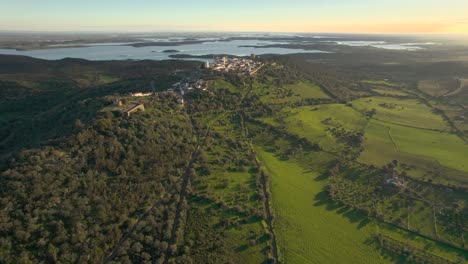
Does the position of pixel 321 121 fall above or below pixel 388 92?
below

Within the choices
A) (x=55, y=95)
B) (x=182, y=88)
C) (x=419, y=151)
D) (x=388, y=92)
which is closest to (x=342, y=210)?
(x=419, y=151)

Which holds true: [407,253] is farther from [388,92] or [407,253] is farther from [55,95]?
[55,95]

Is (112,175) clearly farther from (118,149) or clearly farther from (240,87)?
(240,87)

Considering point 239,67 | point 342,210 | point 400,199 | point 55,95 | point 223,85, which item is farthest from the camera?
point 239,67

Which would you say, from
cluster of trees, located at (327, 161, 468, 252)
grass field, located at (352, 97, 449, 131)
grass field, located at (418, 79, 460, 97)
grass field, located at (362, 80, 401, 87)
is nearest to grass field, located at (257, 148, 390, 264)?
cluster of trees, located at (327, 161, 468, 252)

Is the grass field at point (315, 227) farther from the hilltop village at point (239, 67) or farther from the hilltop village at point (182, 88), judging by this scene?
the hilltop village at point (239, 67)

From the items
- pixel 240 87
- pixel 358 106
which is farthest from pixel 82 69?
pixel 358 106

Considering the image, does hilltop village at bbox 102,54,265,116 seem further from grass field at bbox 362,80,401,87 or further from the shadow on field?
grass field at bbox 362,80,401,87
